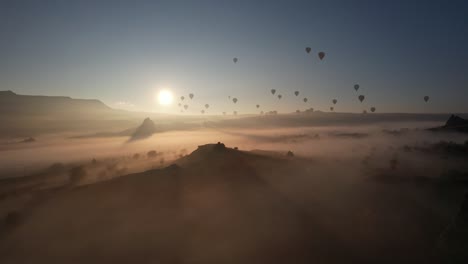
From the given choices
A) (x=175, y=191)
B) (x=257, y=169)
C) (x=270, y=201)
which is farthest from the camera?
(x=257, y=169)

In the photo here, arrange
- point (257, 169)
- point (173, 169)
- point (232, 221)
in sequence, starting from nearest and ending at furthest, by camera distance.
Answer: point (232, 221) → point (173, 169) → point (257, 169)

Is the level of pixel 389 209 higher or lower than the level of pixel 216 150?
lower

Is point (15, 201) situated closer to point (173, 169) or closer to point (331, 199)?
point (173, 169)

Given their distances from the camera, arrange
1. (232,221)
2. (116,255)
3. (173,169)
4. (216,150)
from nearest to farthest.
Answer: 1. (116,255)
2. (232,221)
3. (173,169)
4. (216,150)

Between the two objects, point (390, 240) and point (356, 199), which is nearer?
point (390, 240)

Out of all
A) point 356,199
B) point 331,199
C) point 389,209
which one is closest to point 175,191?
point 331,199

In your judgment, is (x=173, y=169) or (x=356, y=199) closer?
(x=356, y=199)

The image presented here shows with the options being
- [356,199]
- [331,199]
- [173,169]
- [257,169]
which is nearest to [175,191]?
[173,169]

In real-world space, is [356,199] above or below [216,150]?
below

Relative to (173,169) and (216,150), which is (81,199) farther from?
(216,150)
